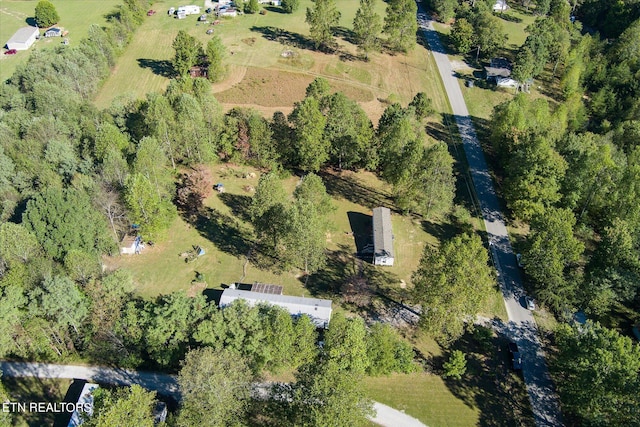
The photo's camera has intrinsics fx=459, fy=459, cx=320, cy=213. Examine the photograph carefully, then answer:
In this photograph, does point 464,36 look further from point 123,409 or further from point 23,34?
point 123,409

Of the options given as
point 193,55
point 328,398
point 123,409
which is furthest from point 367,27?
point 123,409

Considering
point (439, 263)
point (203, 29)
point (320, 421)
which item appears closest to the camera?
point (320, 421)

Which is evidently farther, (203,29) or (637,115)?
(203,29)

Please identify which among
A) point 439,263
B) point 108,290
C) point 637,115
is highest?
point 637,115

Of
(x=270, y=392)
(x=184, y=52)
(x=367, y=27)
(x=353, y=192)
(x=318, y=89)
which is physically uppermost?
(x=367, y=27)

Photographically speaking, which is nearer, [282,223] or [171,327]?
[171,327]

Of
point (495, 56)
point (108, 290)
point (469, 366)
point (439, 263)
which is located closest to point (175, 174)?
point (108, 290)

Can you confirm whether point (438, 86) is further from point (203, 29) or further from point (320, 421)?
point (320, 421)
